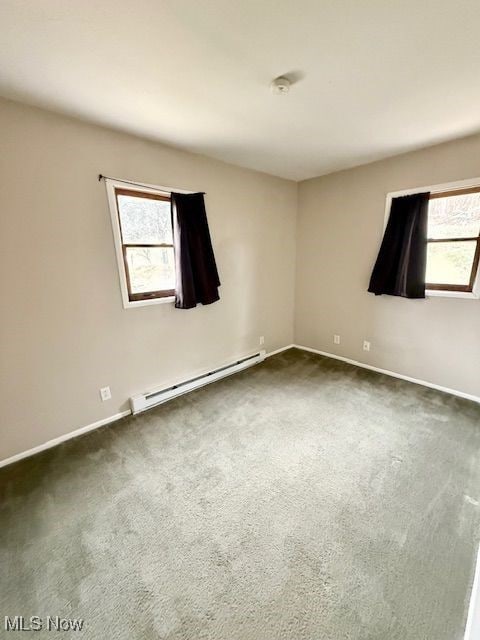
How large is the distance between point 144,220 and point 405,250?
2.55 meters

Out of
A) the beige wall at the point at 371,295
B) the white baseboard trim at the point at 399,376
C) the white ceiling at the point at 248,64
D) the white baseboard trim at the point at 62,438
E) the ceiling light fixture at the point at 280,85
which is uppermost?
the white ceiling at the point at 248,64

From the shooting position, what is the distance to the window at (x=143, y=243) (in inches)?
85.4

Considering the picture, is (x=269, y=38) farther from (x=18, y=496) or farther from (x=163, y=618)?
(x=18, y=496)

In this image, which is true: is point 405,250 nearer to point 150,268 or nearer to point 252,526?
point 150,268

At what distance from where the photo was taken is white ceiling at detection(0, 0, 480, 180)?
1.05 meters

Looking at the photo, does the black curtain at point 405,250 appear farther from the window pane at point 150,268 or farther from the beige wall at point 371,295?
the window pane at point 150,268

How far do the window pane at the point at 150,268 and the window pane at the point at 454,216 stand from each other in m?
2.55

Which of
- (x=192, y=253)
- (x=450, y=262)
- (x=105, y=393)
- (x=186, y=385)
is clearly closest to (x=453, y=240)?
(x=450, y=262)

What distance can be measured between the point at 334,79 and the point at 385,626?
2567mm

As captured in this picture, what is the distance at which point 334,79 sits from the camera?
4.76 feet

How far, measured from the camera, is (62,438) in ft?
6.80

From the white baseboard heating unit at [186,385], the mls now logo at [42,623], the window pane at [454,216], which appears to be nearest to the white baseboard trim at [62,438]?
the white baseboard heating unit at [186,385]

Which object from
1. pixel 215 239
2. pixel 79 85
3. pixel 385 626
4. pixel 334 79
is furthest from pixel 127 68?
pixel 385 626

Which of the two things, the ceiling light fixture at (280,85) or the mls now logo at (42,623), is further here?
the ceiling light fixture at (280,85)
